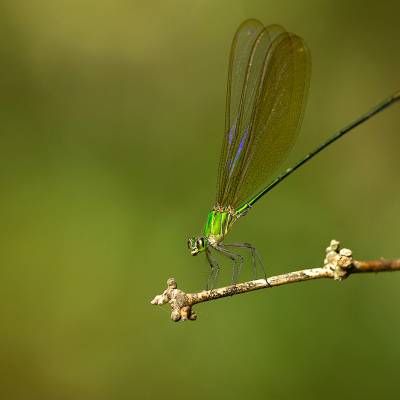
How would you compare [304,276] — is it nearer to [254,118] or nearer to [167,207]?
[254,118]

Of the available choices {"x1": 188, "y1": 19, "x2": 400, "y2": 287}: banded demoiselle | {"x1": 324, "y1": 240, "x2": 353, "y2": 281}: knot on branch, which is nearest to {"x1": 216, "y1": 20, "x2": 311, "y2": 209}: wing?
{"x1": 188, "y1": 19, "x2": 400, "y2": 287}: banded demoiselle

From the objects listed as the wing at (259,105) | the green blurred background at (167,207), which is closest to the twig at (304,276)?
the wing at (259,105)

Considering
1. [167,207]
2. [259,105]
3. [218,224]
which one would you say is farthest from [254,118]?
[167,207]

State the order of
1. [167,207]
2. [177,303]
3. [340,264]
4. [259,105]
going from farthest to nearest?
[167,207] < [259,105] < [177,303] < [340,264]

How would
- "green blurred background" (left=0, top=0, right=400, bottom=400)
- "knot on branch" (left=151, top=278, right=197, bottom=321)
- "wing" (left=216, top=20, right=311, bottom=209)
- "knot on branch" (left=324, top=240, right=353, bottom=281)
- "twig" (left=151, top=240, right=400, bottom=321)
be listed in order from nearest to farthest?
"twig" (left=151, top=240, right=400, bottom=321), "knot on branch" (left=324, top=240, right=353, bottom=281), "knot on branch" (left=151, top=278, right=197, bottom=321), "wing" (left=216, top=20, right=311, bottom=209), "green blurred background" (left=0, top=0, right=400, bottom=400)

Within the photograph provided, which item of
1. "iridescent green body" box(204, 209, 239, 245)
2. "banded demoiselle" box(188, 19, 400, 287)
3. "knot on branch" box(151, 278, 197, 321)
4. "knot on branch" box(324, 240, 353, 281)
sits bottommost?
"knot on branch" box(324, 240, 353, 281)

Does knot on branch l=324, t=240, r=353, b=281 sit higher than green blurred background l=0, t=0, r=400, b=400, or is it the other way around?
green blurred background l=0, t=0, r=400, b=400

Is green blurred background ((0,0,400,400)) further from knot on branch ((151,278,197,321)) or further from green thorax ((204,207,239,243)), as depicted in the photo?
knot on branch ((151,278,197,321))
